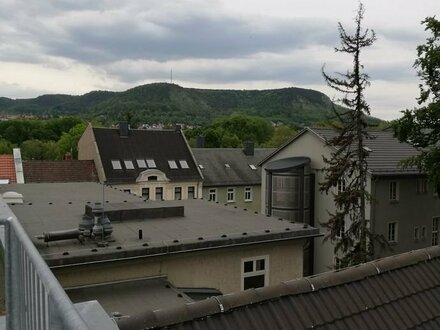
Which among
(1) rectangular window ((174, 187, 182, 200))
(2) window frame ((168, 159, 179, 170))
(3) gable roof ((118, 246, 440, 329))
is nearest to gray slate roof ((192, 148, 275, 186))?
(1) rectangular window ((174, 187, 182, 200))

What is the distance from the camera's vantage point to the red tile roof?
1031 inches

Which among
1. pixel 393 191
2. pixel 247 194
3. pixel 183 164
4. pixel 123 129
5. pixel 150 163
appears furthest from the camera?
pixel 247 194

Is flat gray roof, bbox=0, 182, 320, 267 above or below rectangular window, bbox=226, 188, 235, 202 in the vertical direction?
above

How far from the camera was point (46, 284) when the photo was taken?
2125 mm

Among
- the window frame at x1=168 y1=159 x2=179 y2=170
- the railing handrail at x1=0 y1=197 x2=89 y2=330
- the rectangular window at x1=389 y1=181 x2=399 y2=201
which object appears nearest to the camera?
the railing handrail at x1=0 y1=197 x2=89 y2=330

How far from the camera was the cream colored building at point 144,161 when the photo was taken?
4019cm

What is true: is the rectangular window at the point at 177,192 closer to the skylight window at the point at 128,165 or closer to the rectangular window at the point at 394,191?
the skylight window at the point at 128,165

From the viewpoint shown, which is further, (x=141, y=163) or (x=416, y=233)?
(x=141, y=163)

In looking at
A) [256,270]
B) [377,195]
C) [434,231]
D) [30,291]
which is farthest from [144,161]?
[30,291]

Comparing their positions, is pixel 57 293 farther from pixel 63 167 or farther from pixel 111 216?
pixel 63 167

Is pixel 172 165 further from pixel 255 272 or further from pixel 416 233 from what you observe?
→ pixel 255 272

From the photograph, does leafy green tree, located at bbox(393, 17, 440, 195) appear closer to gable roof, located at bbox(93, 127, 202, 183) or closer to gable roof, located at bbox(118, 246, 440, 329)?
gable roof, located at bbox(118, 246, 440, 329)

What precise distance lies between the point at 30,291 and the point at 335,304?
2.98 metres

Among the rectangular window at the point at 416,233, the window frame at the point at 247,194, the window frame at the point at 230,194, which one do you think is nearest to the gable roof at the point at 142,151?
the window frame at the point at 230,194
